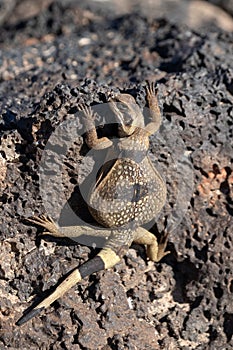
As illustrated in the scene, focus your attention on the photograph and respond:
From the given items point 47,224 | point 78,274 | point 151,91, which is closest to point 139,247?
point 78,274

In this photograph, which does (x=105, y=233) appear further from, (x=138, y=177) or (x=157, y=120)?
(x=157, y=120)

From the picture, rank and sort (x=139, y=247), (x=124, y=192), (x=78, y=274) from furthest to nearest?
(x=139, y=247) < (x=124, y=192) < (x=78, y=274)

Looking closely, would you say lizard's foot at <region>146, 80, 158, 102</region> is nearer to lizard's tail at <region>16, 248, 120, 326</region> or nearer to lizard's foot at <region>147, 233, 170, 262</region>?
lizard's foot at <region>147, 233, 170, 262</region>

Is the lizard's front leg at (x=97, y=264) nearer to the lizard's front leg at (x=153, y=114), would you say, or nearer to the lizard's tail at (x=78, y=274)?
the lizard's tail at (x=78, y=274)

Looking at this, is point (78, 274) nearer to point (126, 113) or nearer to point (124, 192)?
point (124, 192)

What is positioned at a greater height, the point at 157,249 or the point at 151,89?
the point at 151,89
